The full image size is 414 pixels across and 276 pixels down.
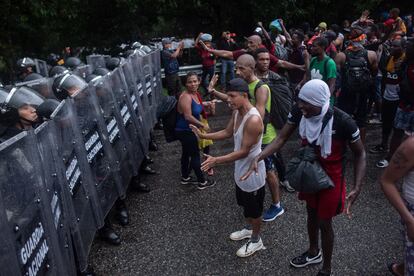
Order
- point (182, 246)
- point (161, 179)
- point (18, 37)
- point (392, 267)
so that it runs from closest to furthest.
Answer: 1. point (392, 267)
2. point (182, 246)
3. point (161, 179)
4. point (18, 37)

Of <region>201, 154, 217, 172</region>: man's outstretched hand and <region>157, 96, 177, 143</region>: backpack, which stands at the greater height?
<region>201, 154, 217, 172</region>: man's outstretched hand

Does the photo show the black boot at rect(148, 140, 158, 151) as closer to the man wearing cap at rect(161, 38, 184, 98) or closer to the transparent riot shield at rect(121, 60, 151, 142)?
the transparent riot shield at rect(121, 60, 151, 142)

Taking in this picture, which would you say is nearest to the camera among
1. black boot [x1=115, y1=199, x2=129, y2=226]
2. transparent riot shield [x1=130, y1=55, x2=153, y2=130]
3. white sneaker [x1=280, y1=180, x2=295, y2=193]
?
black boot [x1=115, y1=199, x2=129, y2=226]

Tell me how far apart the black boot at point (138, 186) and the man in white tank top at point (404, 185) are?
156 inches

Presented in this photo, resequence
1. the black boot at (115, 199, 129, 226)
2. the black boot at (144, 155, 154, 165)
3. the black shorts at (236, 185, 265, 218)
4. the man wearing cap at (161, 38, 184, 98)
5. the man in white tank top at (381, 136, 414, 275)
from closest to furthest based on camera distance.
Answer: the man in white tank top at (381, 136, 414, 275)
the black shorts at (236, 185, 265, 218)
the black boot at (115, 199, 129, 226)
the black boot at (144, 155, 154, 165)
the man wearing cap at (161, 38, 184, 98)

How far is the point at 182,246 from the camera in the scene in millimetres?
4629

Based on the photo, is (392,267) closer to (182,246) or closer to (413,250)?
(413,250)

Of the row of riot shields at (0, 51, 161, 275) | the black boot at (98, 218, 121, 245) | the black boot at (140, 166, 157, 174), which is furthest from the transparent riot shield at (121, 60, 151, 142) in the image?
the black boot at (98, 218, 121, 245)

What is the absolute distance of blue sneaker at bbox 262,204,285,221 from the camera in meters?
5.02

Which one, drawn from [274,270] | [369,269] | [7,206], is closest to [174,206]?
[274,270]

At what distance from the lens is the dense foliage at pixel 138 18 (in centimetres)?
1414

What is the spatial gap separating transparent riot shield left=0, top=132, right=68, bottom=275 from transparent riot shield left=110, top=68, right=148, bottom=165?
2.67m

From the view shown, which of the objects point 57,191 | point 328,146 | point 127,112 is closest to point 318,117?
point 328,146

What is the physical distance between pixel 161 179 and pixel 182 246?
2047mm
